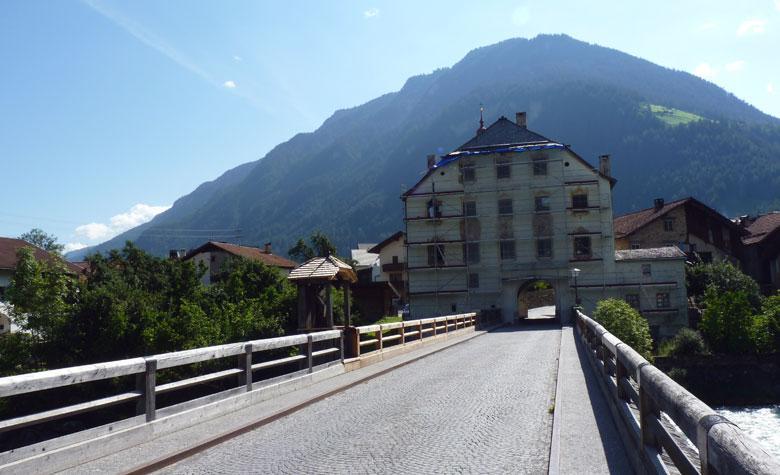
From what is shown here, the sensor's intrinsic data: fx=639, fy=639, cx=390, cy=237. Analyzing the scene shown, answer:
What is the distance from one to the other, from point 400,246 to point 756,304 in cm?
4469

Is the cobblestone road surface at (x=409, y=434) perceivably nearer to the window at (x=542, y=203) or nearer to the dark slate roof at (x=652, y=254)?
the dark slate roof at (x=652, y=254)

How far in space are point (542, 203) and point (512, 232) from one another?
369 centimetres

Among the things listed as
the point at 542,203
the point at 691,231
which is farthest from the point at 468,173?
the point at 691,231

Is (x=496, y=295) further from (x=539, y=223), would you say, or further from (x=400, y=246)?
(x=400, y=246)

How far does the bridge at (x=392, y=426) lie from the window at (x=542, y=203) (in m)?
43.2

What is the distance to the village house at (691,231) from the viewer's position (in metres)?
62.0

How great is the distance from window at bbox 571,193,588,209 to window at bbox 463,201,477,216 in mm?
8482

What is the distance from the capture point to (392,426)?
8945 millimetres

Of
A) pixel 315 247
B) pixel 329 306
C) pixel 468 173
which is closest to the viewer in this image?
pixel 329 306

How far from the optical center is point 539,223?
55812 millimetres

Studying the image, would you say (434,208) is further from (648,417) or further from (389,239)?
(648,417)

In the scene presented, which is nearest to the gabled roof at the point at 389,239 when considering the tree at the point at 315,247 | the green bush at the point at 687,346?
the tree at the point at 315,247

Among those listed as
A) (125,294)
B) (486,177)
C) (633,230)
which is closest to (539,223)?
(486,177)

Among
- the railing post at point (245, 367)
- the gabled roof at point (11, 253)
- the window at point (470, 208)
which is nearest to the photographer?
the railing post at point (245, 367)
